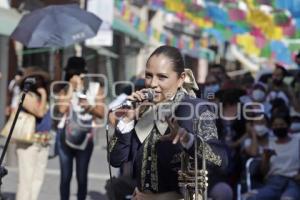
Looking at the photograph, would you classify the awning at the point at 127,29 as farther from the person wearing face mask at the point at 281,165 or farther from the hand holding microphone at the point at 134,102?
the hand holding microphone at the point at 134,102

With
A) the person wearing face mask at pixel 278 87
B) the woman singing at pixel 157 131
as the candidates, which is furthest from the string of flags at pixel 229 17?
the woman singing at pixel 157 131

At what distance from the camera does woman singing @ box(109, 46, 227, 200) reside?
3.41 meters

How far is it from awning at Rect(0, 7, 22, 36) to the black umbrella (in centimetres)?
332

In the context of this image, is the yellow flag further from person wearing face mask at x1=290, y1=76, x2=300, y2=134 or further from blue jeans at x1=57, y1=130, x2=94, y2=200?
blue jeans at x1=57, y1=130, x2=94, y2=200

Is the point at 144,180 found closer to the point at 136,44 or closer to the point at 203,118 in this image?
the point at 203,118

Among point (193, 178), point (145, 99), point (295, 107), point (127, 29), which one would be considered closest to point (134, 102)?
point (145, 99)

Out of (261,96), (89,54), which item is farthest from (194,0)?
(261,96)

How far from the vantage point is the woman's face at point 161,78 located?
344cm

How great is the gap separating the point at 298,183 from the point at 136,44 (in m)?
18.3

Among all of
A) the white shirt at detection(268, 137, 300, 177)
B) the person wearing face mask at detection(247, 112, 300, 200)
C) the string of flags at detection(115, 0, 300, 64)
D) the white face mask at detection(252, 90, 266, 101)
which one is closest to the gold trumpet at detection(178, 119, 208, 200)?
the person wearing face mask at detection(247, 112, 300, 200)

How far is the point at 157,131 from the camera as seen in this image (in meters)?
3.52

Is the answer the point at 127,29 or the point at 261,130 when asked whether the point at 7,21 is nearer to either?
the point at 261,130

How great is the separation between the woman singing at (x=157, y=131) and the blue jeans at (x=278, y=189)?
12.8 ft

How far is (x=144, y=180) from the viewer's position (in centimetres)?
356
